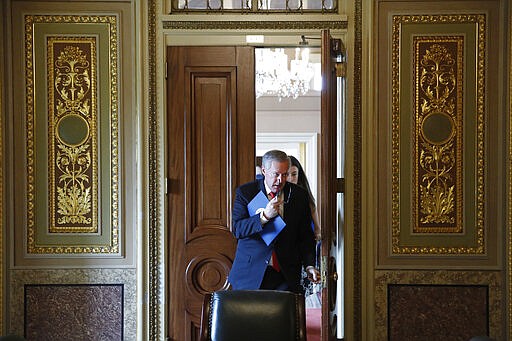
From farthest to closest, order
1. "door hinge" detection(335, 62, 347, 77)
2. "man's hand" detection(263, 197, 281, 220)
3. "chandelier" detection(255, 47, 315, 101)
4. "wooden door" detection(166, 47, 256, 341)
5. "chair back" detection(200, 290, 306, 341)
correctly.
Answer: "chandelier" detection(255, 47, 315, 101) < "wooden door" detection(166, 47, 256, 341) < "door hinge" detection(335, 62, 347, 77) < "man's hand" detection(263, 197, 281, 220) < "chair back" detection(200, 290, 306, 341)

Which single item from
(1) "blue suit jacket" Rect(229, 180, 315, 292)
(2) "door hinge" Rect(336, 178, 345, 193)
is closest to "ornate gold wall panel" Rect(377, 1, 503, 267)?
(2) "door hinge" Rect(336, 178, 345, 193)

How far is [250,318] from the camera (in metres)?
2.68

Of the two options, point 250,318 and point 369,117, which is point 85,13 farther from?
point 250,318

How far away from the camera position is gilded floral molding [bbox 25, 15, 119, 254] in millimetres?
3922

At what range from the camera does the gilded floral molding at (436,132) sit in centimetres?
390

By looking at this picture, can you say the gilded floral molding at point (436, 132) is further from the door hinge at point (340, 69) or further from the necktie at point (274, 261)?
the necktie at point (274, 261)

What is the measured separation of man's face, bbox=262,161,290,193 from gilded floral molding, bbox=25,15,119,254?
954mm

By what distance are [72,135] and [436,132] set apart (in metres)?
2.04

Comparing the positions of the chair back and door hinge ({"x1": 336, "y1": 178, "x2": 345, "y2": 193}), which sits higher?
door hinge ({"x1": 336, "y1": 178, "x2": 345, "y2": 193})

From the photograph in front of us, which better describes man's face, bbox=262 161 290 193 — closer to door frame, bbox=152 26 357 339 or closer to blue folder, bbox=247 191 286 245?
blue folder, bbox=247 191 286 245

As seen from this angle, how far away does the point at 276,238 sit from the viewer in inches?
136

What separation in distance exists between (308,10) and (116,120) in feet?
4.12

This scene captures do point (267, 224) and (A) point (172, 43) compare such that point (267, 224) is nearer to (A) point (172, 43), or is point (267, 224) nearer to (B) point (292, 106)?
(A) point (172, 43)

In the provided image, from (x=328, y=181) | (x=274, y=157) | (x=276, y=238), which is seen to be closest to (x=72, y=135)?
(x=274, y=157)
